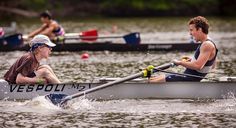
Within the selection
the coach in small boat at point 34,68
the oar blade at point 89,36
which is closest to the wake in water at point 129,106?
the coach in small boat at point 34,68

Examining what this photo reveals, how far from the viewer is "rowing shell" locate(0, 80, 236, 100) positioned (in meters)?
19.4

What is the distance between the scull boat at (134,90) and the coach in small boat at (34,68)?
0.64 ft

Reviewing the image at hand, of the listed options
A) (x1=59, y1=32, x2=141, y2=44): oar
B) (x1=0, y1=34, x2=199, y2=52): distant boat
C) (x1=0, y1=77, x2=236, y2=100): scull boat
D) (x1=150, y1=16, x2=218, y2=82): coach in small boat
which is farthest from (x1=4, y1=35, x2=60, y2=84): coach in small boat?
(x1=59, y1=32, x2=141, y2=44): oar

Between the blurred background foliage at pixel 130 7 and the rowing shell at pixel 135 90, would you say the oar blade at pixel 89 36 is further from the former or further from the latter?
the blurred background foliage at pixel 130 7

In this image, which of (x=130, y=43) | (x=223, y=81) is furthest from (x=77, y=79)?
(x=130, y=43)

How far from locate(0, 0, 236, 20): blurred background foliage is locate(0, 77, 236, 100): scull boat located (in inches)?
2608

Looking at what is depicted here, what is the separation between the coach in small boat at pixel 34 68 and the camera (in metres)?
19.5

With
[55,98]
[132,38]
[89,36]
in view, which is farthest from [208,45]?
[89,36]

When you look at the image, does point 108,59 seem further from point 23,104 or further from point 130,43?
point 23,104

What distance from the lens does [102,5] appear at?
297 feet

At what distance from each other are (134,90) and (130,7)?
72.8m

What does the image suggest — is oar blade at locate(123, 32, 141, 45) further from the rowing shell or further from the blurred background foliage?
the blurred background foliage

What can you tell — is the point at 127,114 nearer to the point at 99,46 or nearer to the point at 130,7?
the point at 99,46

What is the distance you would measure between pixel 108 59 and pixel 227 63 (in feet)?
16.2
